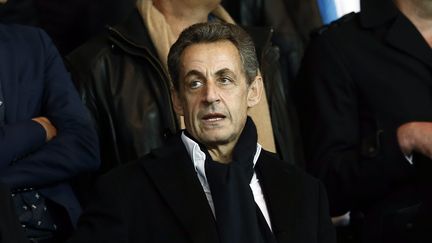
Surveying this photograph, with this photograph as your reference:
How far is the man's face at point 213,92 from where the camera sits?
4.00 meters

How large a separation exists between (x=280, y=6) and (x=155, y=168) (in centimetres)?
176

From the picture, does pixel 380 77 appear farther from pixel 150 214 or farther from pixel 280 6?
pixel 150 214

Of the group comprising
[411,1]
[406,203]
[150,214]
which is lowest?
[406,203]

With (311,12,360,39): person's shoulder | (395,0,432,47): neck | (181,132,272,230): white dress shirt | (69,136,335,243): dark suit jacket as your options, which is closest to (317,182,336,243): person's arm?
(69,136,335,243): dark suit jacket

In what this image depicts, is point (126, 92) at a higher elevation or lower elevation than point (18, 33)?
lower

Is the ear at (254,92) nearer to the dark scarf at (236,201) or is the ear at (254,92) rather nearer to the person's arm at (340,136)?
the dark scarf at (236,201)

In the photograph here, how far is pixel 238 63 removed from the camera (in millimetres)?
4086

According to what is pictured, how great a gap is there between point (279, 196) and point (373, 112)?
36.5 inches

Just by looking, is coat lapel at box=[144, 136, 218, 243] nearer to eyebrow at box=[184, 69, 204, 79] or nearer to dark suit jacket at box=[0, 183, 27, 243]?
eyebrow at box=[184, 69, 204, 79]

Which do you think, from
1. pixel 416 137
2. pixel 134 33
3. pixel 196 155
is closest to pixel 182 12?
pixel 134 33

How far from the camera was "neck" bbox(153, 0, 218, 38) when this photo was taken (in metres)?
5.00

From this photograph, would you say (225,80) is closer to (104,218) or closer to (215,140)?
(215,140)

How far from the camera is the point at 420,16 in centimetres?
496

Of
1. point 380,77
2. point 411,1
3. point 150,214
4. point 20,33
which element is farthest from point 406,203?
point 20,33
